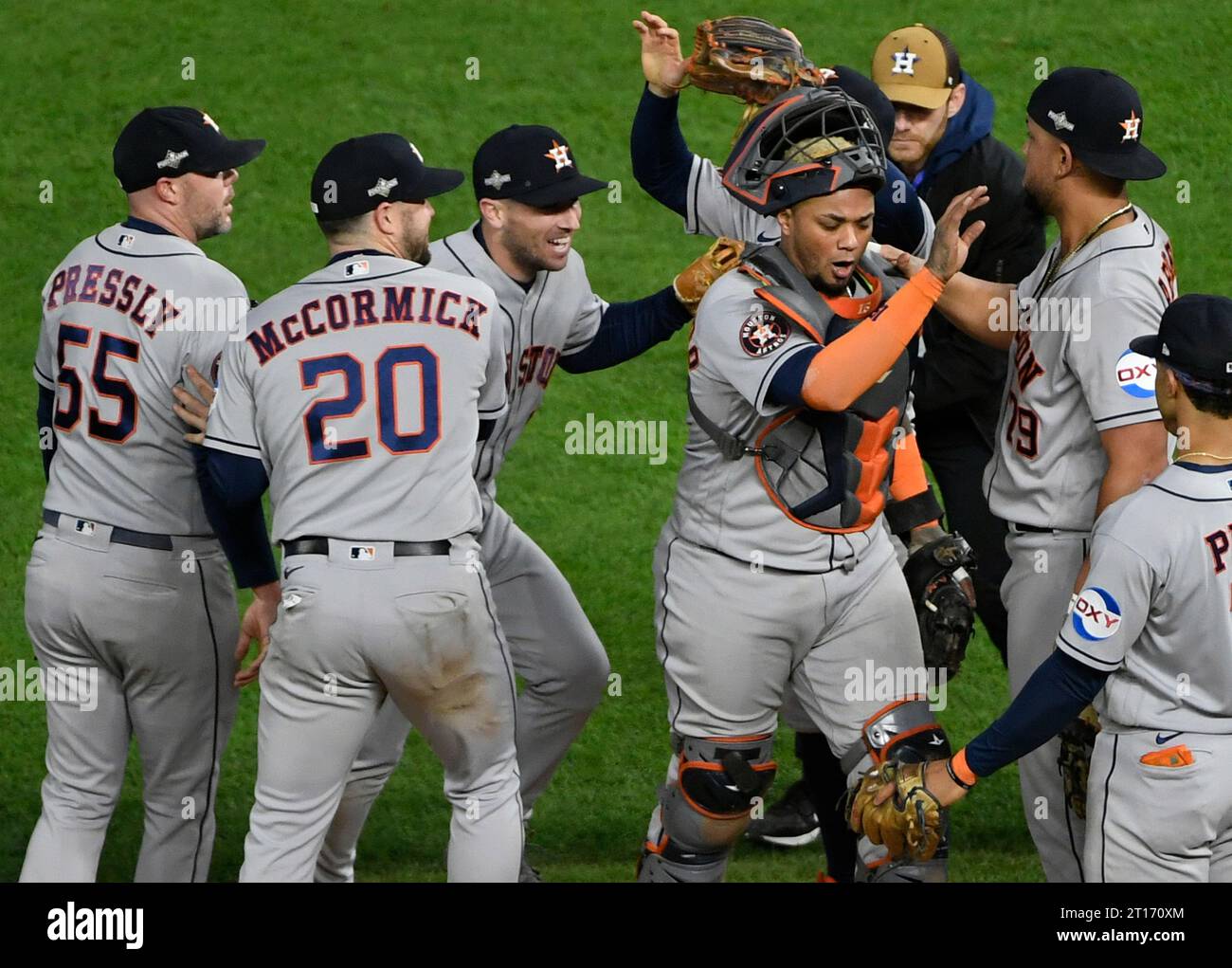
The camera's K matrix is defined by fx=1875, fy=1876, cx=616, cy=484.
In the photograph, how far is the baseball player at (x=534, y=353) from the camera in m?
4.82

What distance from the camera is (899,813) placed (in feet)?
13.3

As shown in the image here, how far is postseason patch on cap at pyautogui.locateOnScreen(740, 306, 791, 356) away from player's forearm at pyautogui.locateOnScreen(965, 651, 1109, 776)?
96 centimetres

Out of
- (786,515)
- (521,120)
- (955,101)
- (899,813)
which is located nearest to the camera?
(899,813)

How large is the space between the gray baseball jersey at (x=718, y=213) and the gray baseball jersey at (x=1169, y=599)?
1.66 metres

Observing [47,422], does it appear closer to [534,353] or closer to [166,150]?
[166,150]

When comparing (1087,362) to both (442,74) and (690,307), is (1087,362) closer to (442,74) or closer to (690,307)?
(690,307)

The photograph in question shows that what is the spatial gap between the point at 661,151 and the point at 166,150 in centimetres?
133

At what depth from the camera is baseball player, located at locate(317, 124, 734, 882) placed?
4816mm

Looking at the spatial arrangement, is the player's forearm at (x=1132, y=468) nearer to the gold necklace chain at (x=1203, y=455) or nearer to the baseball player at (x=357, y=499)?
the gold necklace chain at (x=1203, y=455)

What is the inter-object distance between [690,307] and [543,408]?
12.1 feet

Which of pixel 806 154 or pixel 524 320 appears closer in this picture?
pixel 806 154

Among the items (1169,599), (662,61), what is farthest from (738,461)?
(662,61)

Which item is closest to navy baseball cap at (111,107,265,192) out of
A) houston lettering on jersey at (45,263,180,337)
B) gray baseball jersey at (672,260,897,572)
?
houston lettering on jersey at (45,263,180,337)

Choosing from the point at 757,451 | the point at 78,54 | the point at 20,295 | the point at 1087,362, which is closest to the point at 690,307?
the point at 757,451
